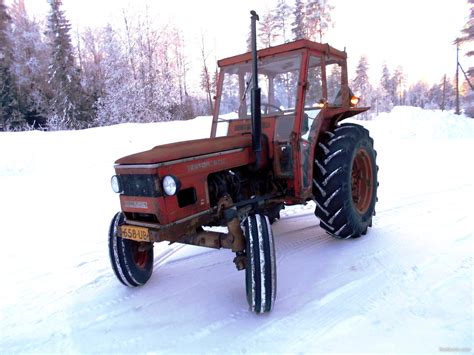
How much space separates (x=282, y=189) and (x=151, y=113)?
20808 mm

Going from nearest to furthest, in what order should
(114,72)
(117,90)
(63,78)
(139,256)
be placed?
1. (139,256)
2. (117,90)
3. (114,72)
4. (63,78)

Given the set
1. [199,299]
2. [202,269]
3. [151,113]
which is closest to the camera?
[199,299]

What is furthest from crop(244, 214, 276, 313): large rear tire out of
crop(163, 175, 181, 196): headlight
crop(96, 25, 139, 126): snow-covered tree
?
crop(96, 25, 139, 126): snow-covered tree

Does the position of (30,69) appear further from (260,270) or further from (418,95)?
(418,95)

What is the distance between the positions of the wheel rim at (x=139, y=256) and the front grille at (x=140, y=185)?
0.71 metres

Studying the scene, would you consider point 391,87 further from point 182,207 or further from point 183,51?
point 182,207

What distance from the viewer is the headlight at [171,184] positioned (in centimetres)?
287

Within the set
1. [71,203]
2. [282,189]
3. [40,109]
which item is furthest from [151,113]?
[282,189]

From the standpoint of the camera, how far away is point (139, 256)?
3727 millimetres

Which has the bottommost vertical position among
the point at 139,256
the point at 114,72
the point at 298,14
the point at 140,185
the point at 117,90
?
the point at 139,256

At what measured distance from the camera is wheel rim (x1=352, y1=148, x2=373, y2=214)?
489 cm

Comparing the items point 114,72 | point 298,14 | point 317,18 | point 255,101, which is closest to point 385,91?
point 317,18

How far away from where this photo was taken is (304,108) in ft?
13.3

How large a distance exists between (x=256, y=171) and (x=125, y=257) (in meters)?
1.58
